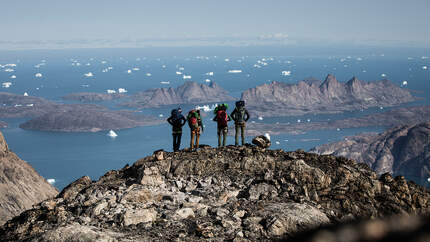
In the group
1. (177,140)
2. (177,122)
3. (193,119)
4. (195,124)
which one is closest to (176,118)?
(177,122)

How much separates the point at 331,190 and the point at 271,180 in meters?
2.89

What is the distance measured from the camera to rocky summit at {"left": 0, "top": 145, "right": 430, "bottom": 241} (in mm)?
14297

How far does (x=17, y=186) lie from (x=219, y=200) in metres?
104

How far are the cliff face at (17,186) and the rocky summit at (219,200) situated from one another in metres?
88.8

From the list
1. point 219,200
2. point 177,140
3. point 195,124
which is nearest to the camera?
point 219,200

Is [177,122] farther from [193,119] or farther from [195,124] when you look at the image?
[195,124]

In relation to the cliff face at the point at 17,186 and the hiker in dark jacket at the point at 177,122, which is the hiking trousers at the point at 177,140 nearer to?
the hiker in dark jacket at the point at 177,122

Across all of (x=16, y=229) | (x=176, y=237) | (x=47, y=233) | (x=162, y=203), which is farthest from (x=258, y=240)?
(x=16, y=229)

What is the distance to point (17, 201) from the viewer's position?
101625 millimetres

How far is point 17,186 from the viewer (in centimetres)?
10531

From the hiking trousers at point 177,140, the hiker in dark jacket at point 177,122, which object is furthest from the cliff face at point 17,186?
the hiker in dark jacket at point 177,122

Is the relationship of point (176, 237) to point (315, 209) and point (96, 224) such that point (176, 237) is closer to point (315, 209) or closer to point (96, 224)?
point (96, 224)

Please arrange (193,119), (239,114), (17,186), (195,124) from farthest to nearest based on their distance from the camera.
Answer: (17,186) → (239,114) → (193,119) → (195,124)

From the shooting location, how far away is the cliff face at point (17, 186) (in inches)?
3954
